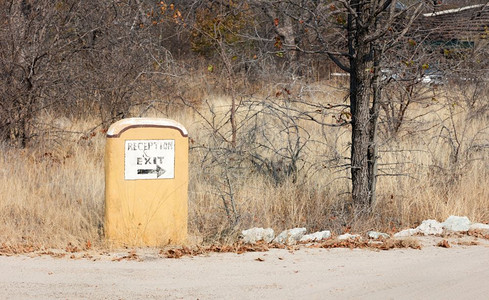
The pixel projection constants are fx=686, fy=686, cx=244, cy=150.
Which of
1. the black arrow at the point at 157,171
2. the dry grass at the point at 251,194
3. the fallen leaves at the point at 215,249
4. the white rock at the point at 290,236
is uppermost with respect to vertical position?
the black arrow at the point at 157,171

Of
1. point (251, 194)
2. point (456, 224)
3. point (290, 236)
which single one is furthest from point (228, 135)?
point (456, 224)

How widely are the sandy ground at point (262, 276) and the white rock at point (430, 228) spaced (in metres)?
0.68

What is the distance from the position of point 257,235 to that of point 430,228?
179 cm

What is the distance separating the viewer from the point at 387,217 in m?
7.85

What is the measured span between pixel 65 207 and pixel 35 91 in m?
3.78

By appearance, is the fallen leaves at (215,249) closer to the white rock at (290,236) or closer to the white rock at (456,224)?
the white rock at (290,236)

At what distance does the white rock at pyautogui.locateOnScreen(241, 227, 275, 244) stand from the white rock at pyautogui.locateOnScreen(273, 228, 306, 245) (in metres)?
0.07

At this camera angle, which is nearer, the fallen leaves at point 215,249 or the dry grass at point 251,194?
the fallen leaves at point 215,249

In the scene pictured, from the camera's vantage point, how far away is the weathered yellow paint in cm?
630

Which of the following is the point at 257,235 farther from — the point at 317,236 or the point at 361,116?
the point at 361,116

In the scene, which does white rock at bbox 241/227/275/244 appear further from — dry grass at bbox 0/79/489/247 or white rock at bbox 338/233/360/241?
white rock at bbox 338/233/360/241

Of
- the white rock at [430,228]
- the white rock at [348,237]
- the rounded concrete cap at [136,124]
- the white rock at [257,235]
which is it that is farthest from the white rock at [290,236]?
the rounded concrete cap at [136,124]

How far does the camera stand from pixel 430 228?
6.99m

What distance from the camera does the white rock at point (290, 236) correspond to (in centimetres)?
669
